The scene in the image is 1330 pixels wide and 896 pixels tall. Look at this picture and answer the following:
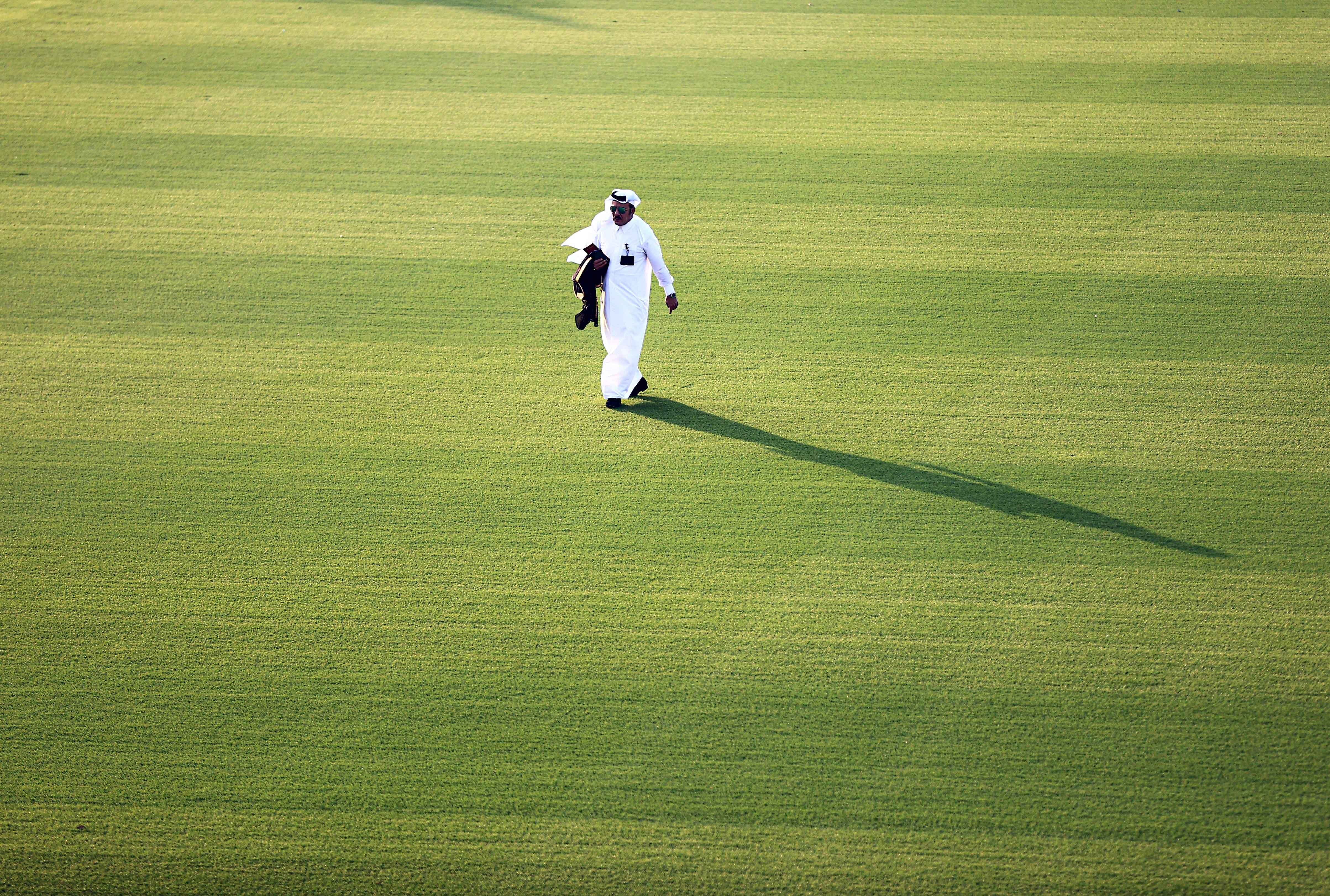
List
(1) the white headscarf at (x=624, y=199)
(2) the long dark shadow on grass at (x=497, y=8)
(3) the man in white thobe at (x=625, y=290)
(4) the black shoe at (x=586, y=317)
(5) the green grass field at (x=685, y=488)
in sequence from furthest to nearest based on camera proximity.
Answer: (2) the long dark shadow on grass at (x=497, y=8)
(4) the black shoe at (x=586, y=317)
(3) the man in white thobe at (x=625, y=290)
(1) the white headscarf at (x=624, y=199)
(5) the green grass field at (x=685, y=488)

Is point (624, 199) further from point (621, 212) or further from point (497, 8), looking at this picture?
point (497, 8)

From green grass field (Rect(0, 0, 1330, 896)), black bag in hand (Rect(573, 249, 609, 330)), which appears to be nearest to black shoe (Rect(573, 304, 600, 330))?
black bag in hand (Rect(573, 249, 609, 330))

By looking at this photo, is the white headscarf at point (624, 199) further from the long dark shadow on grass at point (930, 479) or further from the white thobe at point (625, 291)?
the long dark shadow on grass at point (930, 479)

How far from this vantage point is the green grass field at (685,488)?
13.2 ft

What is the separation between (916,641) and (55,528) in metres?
4.91

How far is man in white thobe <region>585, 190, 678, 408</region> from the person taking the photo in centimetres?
628

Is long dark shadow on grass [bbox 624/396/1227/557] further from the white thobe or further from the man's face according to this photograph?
the man's face

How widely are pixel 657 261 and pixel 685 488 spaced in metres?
1.60

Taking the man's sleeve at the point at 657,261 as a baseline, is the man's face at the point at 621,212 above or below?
above

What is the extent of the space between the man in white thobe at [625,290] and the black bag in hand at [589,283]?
28 millimetres

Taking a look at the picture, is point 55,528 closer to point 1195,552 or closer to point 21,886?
point 21,886

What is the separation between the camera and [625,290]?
6340 mm

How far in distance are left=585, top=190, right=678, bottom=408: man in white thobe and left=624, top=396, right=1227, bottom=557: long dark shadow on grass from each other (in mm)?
226

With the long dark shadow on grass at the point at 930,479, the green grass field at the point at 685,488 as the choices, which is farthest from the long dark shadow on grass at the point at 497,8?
the long dark shadow on grass at the point at 930,479
